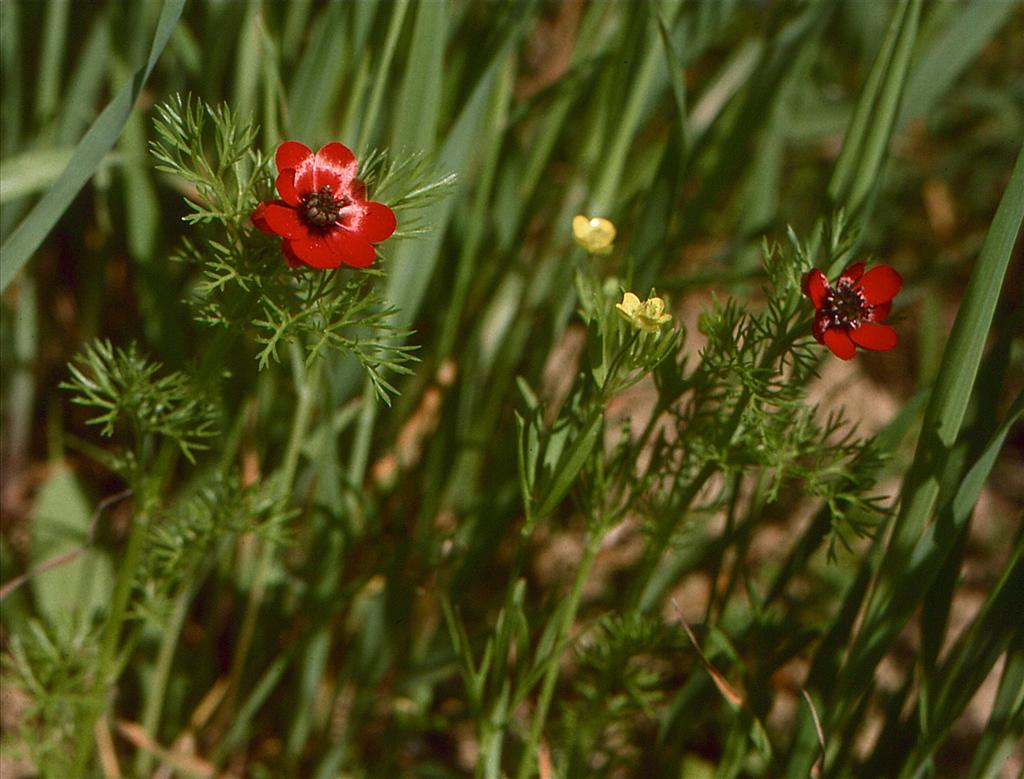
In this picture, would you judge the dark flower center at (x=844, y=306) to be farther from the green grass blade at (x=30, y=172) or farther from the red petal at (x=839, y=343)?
the green grass blade at (x=30, y=172)

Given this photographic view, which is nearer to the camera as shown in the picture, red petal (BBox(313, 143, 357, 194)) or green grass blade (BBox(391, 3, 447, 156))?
red petal (BBox(313, 143, 357, 194))

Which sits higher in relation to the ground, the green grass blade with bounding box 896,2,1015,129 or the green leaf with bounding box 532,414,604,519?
the green grass blade with bounding box 896,2,1015,129

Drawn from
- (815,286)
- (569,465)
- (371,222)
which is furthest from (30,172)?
(815,286)

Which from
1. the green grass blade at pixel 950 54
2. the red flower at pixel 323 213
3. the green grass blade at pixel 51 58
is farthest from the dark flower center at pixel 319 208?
the green grass blade at pixel 950 54

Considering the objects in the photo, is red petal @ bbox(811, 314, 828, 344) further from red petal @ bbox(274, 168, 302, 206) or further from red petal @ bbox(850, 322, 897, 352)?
red petal @ bbox(274, 168, 302, 206)

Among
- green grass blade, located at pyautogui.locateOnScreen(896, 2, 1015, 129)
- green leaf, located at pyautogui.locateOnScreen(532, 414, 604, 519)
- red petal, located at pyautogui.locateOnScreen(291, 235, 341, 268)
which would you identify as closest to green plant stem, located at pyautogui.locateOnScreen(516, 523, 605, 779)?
green leaf, located at pyautogui.locateOnScreen(532, 414, 604, 519)

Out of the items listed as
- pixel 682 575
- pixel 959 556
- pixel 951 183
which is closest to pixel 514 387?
pixel 682 575
